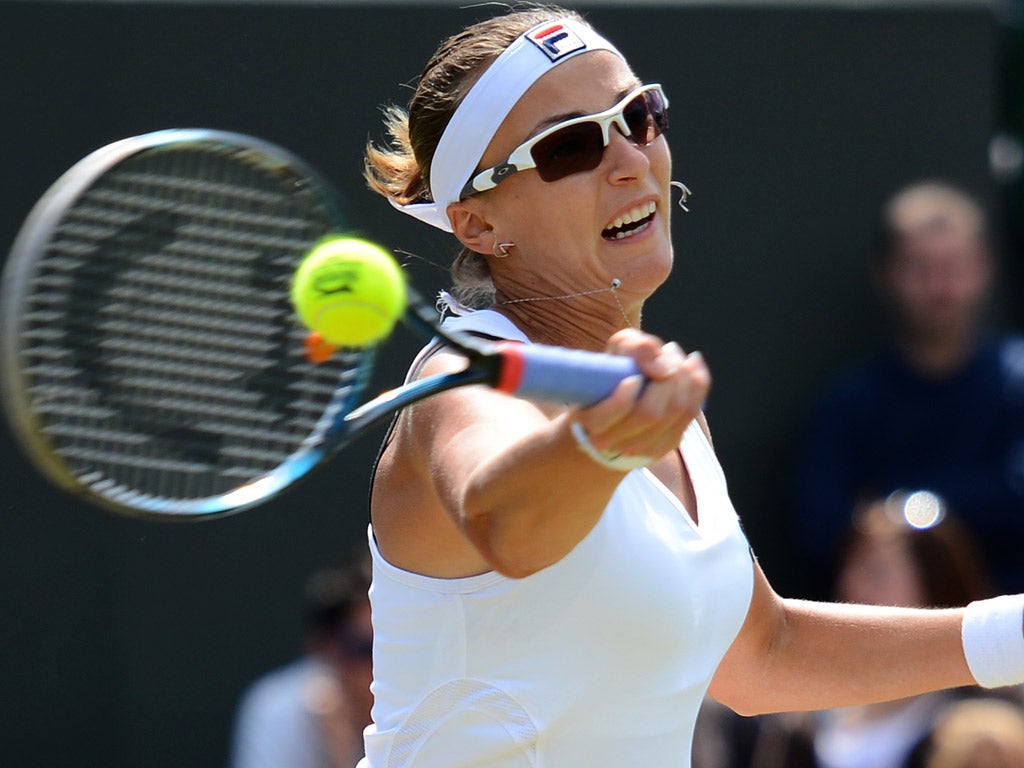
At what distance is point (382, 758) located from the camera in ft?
7.41

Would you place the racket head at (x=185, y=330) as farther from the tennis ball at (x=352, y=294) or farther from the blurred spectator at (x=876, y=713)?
the blurred spectator at (x=876, y=713)

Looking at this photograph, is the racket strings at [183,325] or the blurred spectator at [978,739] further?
the blurred spectator at [978,739]

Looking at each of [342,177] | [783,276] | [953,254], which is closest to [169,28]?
[342,177]

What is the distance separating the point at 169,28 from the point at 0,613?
1718 millimetres

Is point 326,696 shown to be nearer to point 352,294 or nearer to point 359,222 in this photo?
point 359,222

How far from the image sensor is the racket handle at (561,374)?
5.84 ft

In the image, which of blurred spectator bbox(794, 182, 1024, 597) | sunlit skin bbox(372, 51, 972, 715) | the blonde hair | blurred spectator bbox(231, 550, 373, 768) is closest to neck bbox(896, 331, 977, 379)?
blurred spectator bbox(794, 182, 1024, 597)

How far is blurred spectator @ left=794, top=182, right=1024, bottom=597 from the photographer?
17.6 ft

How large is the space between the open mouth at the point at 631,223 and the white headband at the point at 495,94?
0.67 ft

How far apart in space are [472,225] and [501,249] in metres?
0.08

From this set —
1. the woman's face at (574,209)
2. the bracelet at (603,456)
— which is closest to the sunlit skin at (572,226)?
the woman's face at (574,209)

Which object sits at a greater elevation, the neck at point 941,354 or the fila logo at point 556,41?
the fila logo at point 556,41

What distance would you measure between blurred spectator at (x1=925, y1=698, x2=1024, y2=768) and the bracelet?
6.92 feet

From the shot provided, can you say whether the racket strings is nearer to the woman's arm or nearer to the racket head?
the racket head
